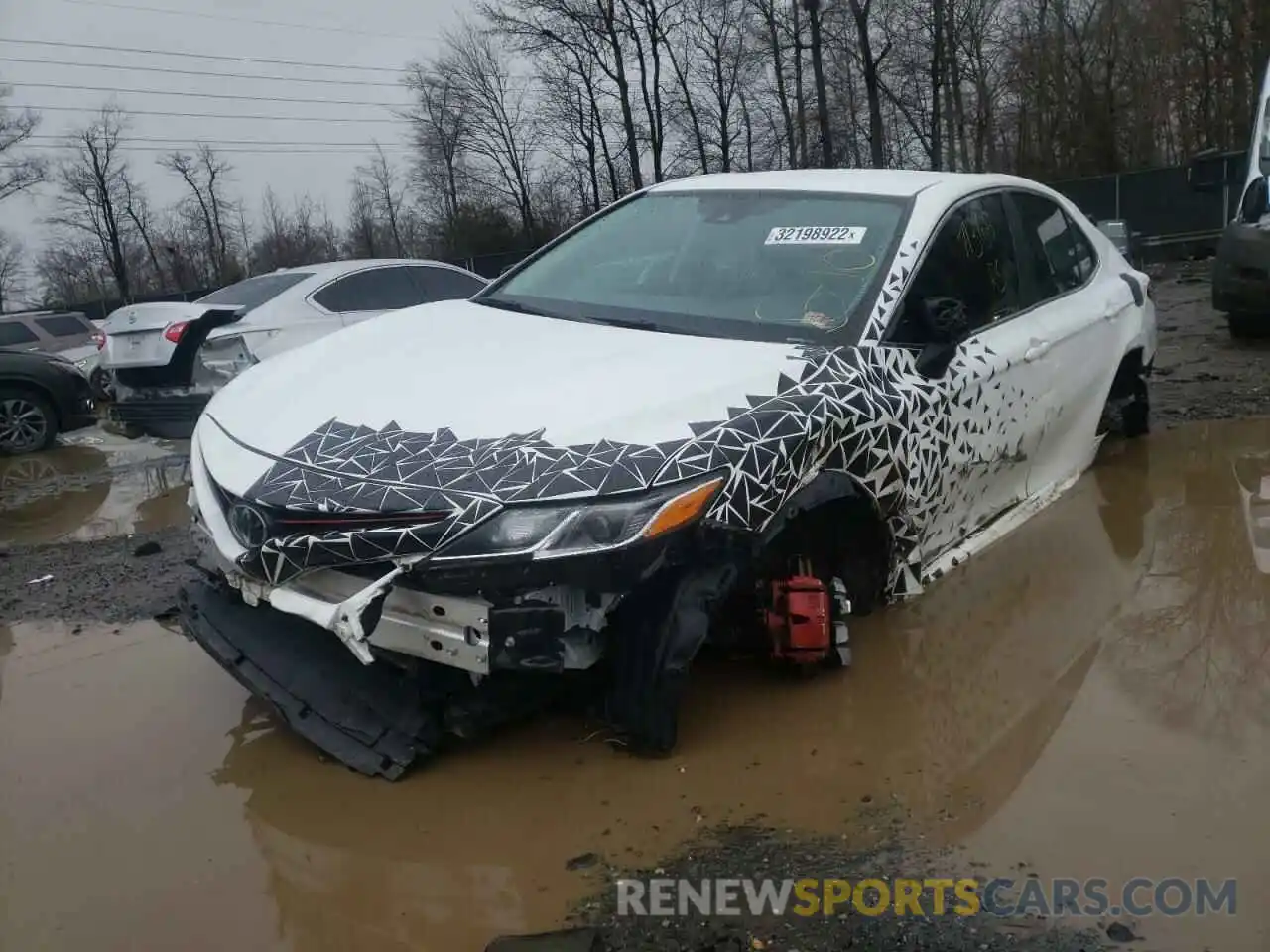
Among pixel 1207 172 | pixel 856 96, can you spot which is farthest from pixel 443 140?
pixel 1207 172

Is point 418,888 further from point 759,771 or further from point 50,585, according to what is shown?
point 50,585

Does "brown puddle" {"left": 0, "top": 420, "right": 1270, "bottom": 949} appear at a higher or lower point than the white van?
lower

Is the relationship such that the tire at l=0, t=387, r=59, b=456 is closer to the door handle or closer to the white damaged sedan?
the white damaged sedan

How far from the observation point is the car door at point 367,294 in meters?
9.30

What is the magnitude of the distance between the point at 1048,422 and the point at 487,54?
1661 inches

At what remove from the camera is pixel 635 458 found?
2.97 m

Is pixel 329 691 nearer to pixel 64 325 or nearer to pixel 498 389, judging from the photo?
pixel 498 389

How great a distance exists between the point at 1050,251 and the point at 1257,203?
564 centimetres

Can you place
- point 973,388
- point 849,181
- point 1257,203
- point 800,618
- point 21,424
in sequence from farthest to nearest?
point 21,424 → point 1257,203 → point 849,181 → point 973,388 → point 800,618

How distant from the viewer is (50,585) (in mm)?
5391

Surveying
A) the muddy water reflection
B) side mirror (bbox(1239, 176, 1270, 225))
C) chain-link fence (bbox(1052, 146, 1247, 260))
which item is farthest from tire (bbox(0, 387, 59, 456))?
chain-link fence (bbox(1052, 146, 1247, 260))

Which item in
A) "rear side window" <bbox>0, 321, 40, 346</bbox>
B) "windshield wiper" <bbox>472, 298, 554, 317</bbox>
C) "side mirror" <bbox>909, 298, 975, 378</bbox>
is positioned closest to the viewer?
"side mirror" <bbox>909, 298, 975, 378</bbox>

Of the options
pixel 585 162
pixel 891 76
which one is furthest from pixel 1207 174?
pixel 585 162

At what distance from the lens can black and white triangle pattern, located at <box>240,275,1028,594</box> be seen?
9.50 ft
